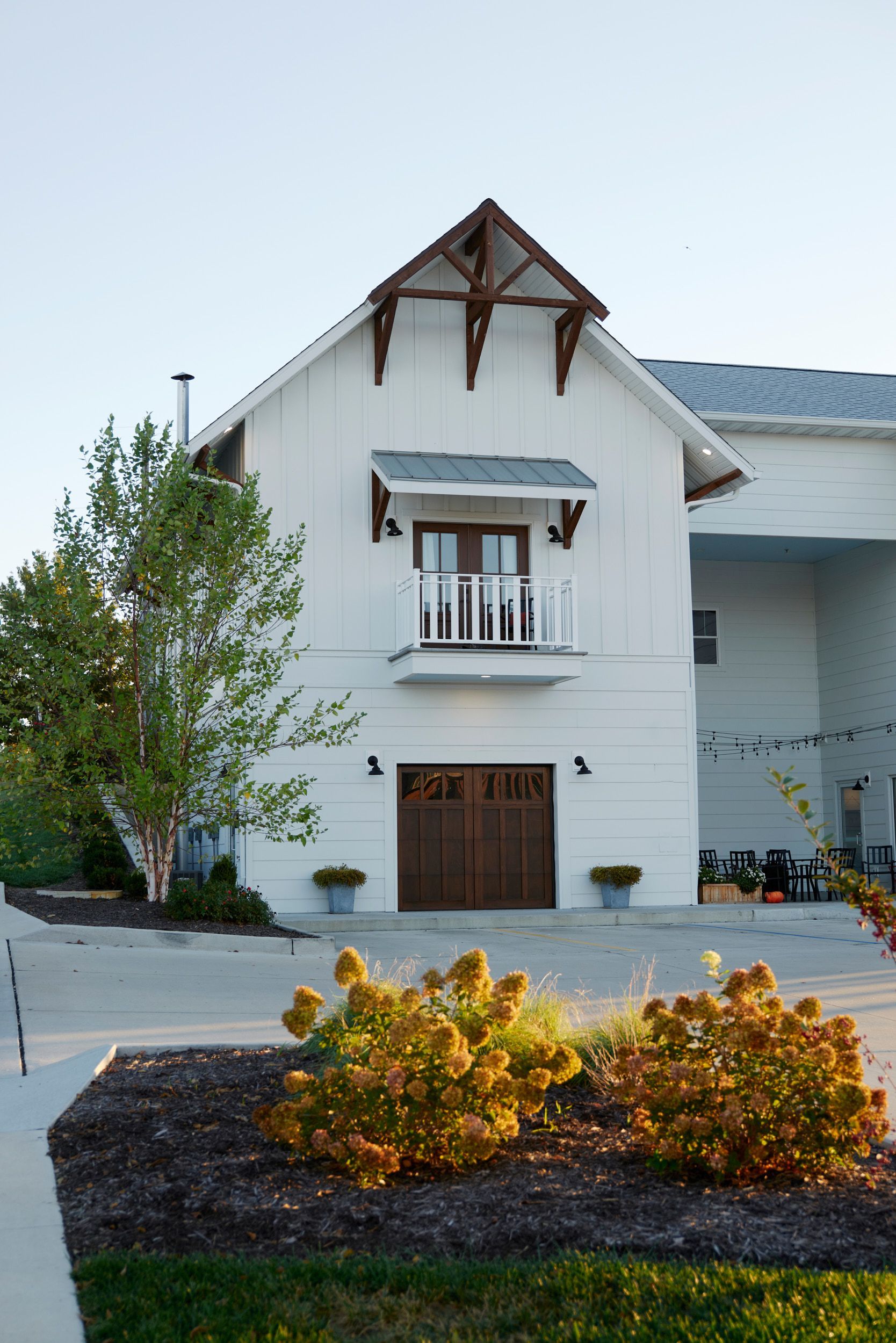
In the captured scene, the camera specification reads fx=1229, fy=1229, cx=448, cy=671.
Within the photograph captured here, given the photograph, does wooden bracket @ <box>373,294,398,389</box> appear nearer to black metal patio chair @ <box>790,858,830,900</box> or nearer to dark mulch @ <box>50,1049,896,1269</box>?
black metal patio chair @ <box>790,858,830,900</box>

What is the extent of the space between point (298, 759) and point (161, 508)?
511 centimetres

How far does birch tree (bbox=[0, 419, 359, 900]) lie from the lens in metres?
13.8

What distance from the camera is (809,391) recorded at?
24.9 metres

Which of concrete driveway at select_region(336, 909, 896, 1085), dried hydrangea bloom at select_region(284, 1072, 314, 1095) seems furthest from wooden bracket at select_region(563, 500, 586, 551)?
dried hydrangea bloom at select_region(284, 1072, 314, 1095)

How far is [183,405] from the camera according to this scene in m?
21.0

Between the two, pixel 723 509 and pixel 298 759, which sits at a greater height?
pixel 723 509

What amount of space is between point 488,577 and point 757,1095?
14456mm

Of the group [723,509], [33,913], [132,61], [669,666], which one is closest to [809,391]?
[723,509]

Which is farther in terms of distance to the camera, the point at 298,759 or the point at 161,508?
the point at 298,759

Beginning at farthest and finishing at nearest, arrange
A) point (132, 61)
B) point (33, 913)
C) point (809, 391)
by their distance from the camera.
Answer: point (809, 391) < point (33, 913) < point (132, 61)

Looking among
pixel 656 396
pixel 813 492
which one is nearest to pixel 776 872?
pixel 813 492

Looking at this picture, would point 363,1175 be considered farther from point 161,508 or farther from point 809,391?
point 809,391

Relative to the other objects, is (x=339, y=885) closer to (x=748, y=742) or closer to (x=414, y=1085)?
(x=748, y=742)

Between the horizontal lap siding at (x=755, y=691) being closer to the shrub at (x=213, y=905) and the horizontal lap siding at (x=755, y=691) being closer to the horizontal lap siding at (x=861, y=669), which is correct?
the horizontal lap siding at (x=861, y=669)
